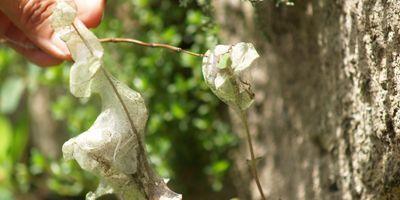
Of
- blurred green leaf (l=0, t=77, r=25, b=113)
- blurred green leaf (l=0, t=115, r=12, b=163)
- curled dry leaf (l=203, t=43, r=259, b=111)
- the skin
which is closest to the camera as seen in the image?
curled dry leaf (l=203, t=43, r=259, b=111)

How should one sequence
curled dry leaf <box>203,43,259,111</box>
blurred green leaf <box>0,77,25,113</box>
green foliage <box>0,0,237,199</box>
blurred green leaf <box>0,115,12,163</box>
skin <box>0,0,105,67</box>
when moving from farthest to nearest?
1. blurred green leaf <box>0,115,12,163</box>
2. blurred green leaf <box>0,77,25,113</box>
3. green foliage <box>0,0,237,199</box>
4. skin <box>0,0,105,67</box>
5. curled dry leaf <box>203,43,259,111</box>

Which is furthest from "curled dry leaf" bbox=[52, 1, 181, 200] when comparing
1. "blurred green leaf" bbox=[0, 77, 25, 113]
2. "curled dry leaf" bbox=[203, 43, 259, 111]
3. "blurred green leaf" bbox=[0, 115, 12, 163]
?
"blurred green leaf" bbox=[0, 115, 12, 163]

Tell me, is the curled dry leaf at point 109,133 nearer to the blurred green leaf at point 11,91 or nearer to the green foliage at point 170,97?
the green foliage at point 170,97

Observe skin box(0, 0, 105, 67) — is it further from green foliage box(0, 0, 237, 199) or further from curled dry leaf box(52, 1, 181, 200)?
green foliage box(0, 0, 237, 199)

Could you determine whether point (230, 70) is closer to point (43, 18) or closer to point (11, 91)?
point (43, 18)

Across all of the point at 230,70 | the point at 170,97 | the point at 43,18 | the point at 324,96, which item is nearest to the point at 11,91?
the point at 170,97
